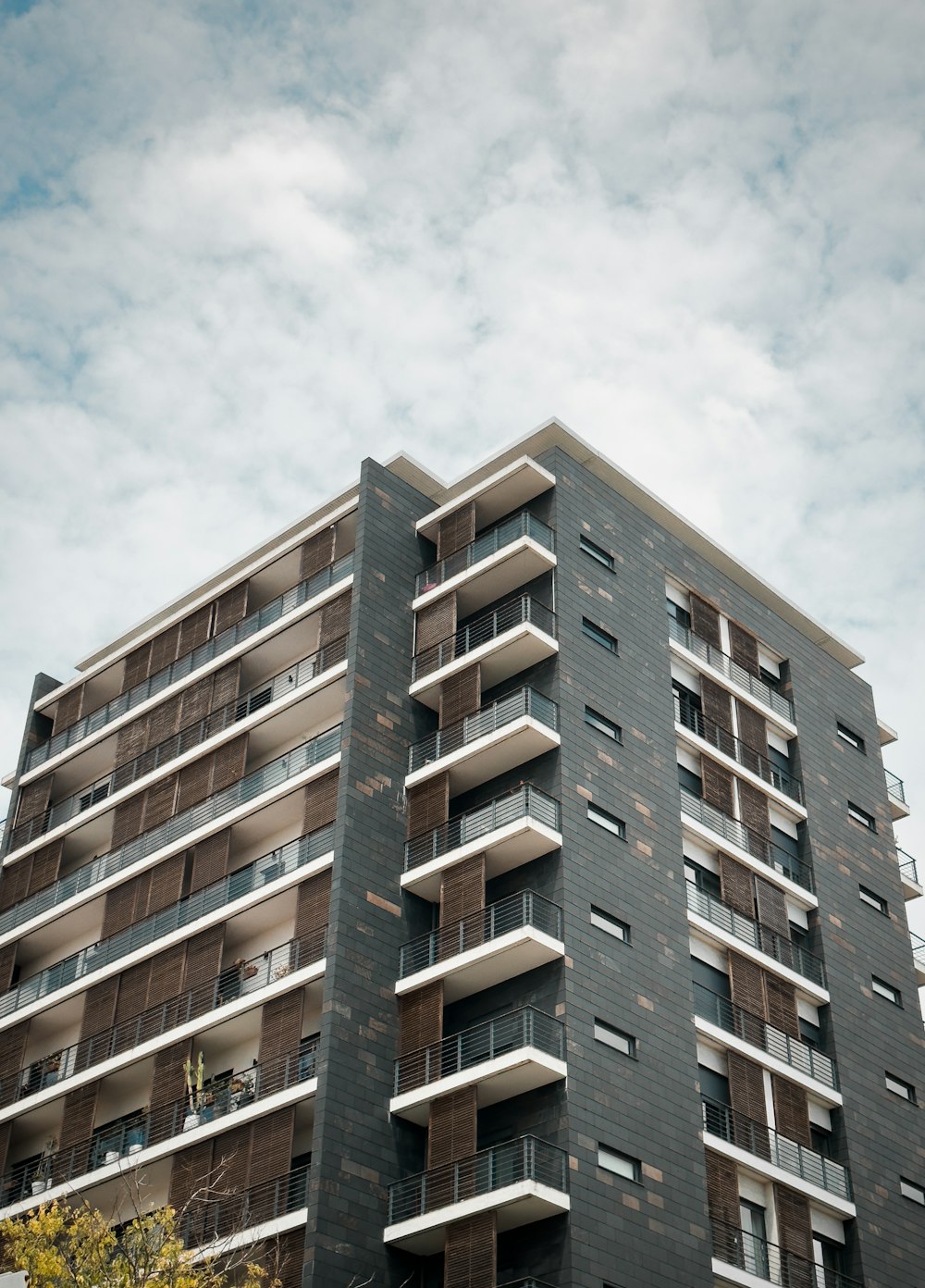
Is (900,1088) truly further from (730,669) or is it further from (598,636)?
(598,636)

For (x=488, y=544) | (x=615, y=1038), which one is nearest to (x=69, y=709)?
(x=488, y=544)

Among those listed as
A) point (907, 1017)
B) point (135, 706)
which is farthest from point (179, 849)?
point (907, 1017)

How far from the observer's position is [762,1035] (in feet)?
127

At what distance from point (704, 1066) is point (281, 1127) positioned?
9769 mm

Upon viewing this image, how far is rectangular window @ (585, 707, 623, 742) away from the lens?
39.7 meters

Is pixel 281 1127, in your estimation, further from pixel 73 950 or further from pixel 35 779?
pixel 35 779

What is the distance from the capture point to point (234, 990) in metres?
38.5

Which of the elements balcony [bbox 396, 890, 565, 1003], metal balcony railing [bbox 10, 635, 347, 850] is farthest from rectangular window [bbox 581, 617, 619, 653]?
balcony [bbox 396, 890, 565, 1003]

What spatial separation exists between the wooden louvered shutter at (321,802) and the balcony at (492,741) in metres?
1.89

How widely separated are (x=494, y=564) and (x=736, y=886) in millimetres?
10098

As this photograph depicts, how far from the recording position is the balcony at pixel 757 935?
39625 mm

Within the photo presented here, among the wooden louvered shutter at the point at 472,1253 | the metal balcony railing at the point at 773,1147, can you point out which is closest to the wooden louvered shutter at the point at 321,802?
the wooden louvered shutter at the point at 472,1253

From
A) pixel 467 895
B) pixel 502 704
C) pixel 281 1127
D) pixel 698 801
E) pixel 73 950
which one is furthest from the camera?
pixel 73 950

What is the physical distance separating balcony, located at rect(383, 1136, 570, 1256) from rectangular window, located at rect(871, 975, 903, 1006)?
46.5 ft
